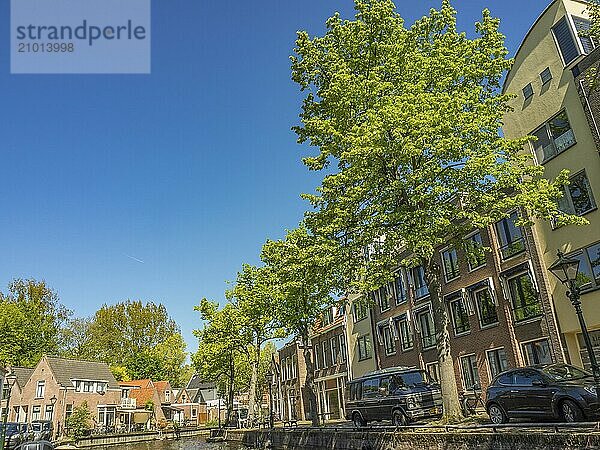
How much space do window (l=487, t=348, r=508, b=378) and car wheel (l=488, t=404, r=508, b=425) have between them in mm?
10699

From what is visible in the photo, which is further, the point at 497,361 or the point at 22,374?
the point at 22,374

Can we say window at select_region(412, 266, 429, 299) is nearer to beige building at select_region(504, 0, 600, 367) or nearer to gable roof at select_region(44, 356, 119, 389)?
beige building at select_region(504, 0, 600, 367)

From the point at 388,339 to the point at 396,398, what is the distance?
1850cm

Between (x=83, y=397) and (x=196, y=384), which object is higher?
(x=196, y=384)

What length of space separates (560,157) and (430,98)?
9.35 metres

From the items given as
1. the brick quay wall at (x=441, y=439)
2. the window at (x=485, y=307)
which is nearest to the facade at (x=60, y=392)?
the brick quay wall at (x=441, y=439)

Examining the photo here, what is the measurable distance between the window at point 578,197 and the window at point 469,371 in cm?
1025

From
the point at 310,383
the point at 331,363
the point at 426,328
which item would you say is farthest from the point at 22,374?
the point at 426,328

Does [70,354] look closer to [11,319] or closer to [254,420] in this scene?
[11,319]

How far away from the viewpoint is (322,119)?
1914 cm

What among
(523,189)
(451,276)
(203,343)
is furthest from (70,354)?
(523,189)

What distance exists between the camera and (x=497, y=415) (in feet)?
48.5

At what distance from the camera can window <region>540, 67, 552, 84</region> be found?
22.6 metres

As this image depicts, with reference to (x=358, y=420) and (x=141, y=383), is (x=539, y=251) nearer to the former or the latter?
(x=358, y=420)
